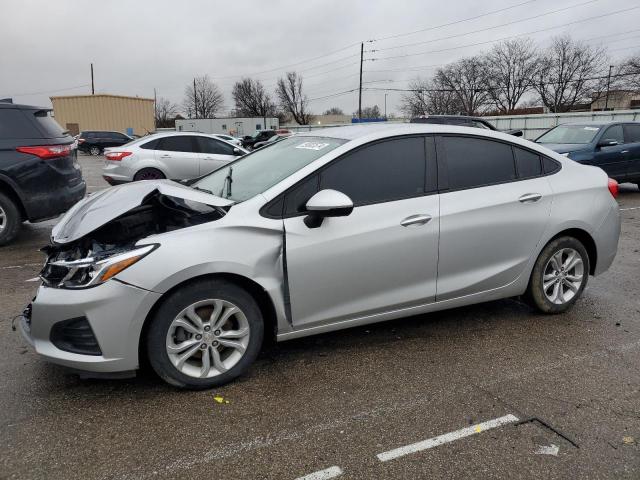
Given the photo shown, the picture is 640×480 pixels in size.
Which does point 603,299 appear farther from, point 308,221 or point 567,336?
point 308,221

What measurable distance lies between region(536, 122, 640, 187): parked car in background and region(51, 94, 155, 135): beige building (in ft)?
124

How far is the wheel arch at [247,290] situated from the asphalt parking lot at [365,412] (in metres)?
0.32

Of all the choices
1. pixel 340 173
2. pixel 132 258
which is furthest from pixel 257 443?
pixel 340 173

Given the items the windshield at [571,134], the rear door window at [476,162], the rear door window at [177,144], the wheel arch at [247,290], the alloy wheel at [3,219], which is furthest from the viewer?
the rear door window at [177,144]

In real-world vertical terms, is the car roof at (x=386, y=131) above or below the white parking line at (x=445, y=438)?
above

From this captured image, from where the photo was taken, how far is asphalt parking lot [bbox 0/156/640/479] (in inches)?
97.4

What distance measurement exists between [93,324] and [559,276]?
3615mm

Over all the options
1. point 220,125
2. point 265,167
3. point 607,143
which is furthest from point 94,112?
point 265,167

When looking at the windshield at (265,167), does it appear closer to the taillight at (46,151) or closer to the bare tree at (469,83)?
the taillight at (46,151)

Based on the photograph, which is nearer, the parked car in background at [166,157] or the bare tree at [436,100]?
the parked car in background at [166,157]

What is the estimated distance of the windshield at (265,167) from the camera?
353cm

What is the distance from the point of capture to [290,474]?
240 centimetres


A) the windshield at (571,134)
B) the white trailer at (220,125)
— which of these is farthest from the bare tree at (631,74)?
the windshield at (571,134)

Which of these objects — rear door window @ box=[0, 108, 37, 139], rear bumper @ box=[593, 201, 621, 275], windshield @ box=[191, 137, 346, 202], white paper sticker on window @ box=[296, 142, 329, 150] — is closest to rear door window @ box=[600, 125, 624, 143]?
rear bumper @ box=[593, 201, 621, 275]
